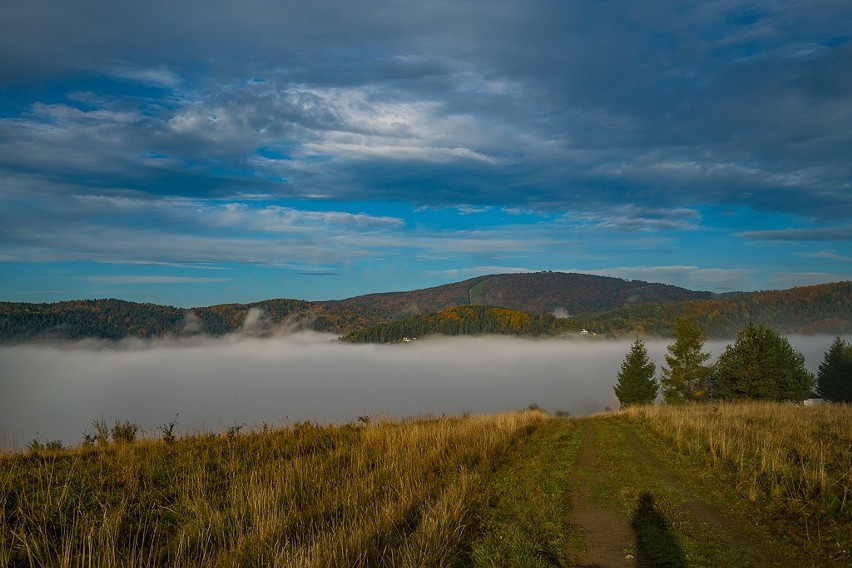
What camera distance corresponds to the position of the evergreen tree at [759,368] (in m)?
43.0

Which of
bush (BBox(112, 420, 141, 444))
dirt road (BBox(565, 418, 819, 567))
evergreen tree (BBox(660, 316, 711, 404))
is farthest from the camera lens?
evergreen tree (BBox(660, 316, 711, 404))

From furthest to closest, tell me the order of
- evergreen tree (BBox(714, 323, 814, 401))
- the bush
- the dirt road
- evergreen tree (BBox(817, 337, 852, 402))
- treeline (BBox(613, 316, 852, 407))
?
evergreen tree (BBox(817, 337, 852, 402)) < treeline (BBox(613, 316, 852, 407)) < evergreen tree (BBox(714, 323, 814, 401)) < the bush < the dirt road

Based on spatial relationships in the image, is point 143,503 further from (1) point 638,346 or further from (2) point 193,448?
(1) point 638,346

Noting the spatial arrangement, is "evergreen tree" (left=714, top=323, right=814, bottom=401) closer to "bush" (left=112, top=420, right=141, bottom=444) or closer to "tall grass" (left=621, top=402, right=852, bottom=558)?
"tall grass" (left=621, top=402, right=852, bottom=558)

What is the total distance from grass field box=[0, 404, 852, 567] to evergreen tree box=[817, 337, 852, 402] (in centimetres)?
5184

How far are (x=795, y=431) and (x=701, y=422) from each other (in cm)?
280

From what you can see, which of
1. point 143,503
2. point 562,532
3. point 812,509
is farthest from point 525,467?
point 143,503

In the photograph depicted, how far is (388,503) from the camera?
7.02m

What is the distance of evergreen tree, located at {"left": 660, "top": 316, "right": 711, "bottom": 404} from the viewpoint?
159ft

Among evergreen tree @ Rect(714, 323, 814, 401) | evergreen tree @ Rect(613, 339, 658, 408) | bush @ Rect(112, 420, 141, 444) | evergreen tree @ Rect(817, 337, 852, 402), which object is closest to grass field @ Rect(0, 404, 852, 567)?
bush @ Rect(112, 420, 141, 444)

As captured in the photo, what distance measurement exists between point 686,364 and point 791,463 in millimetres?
45160

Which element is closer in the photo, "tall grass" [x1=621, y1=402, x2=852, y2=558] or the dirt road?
the dirt road

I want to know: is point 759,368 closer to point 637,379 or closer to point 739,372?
point 739,372

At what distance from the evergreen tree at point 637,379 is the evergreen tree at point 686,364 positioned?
5.01 metres
